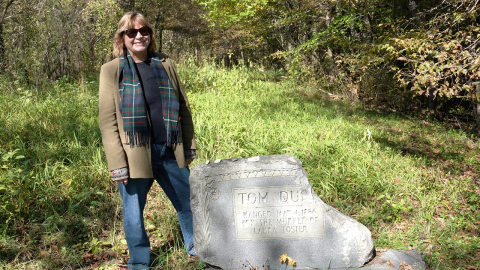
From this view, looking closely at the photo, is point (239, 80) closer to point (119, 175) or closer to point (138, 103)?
point (138, 103)

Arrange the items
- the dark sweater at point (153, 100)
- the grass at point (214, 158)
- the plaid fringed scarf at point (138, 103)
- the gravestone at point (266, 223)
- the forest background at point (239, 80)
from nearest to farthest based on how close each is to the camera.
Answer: the plaid fringed scarf at point (138, 103) → the dark sweater at point (153, 100) → the gravestone at point (266, 223) → the grass at point (214, 158) → the forest background at point (239, 80)

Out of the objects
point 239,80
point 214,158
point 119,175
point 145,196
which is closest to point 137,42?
point 119,175

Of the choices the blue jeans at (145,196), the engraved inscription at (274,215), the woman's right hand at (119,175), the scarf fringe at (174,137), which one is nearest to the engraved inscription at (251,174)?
the engraved inscription at (274,215)

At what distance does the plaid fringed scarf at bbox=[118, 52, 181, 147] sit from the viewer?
235 cm

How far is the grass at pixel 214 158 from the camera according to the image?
126 inches

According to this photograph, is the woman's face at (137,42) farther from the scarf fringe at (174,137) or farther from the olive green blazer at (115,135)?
the scarf fringe at (174,137)

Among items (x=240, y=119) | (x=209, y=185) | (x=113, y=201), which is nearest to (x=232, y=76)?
(x=240, y=119)

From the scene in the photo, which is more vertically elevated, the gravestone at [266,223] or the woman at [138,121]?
the woman at [138,121]

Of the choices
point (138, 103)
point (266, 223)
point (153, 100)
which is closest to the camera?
point (138, 103)

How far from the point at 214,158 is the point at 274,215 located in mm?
2033

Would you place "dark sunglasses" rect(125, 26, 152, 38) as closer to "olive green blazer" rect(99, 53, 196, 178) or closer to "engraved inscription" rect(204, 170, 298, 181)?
"olive green blazer" rect(99, 53, 196, 178)

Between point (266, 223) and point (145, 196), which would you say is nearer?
point (145, 196)

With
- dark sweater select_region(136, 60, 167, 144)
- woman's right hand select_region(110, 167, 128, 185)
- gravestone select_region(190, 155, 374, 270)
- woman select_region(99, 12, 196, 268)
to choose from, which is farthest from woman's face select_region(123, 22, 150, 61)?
gravestone select_region(190, 155, 374, 270)

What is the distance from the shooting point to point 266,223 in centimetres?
283
